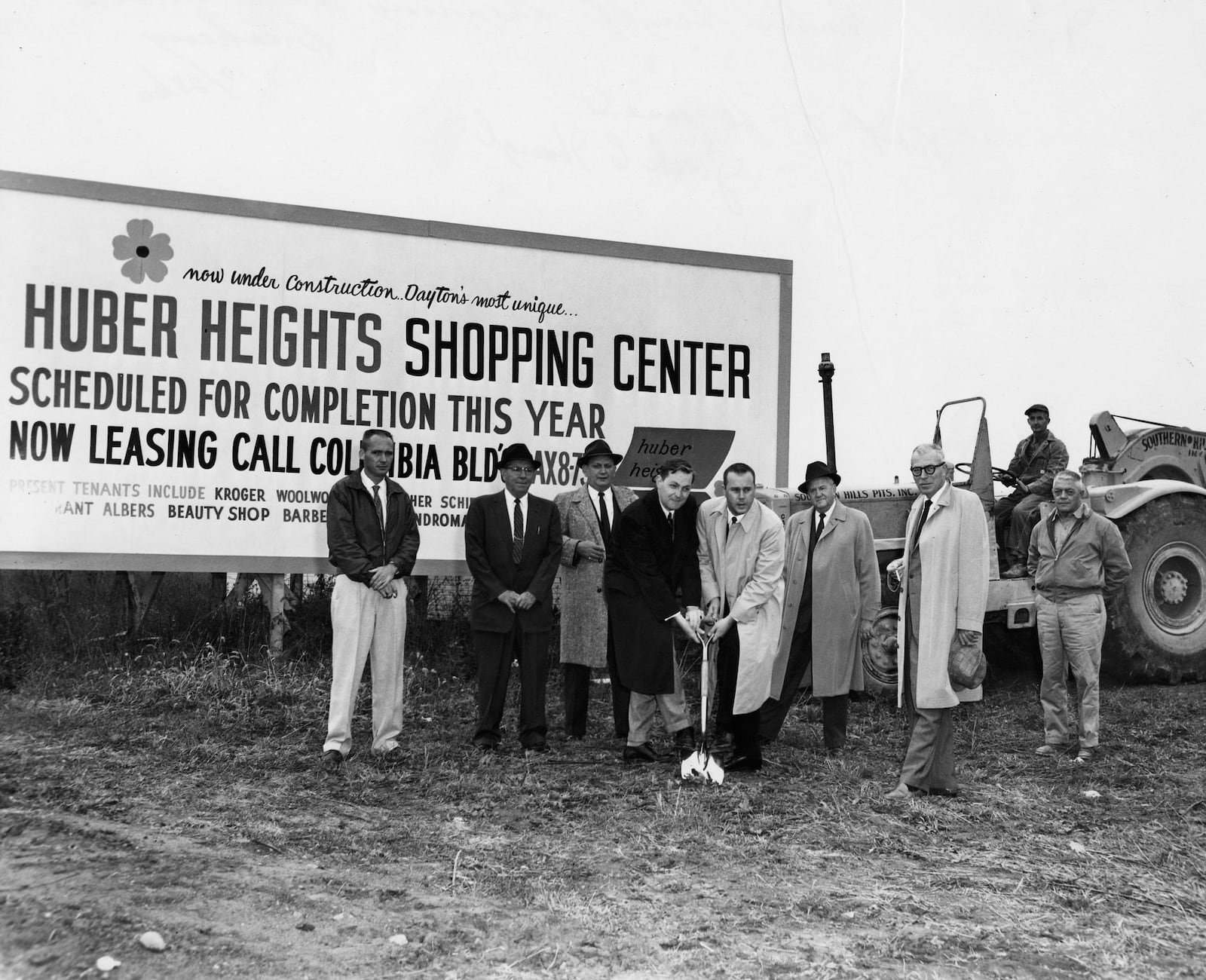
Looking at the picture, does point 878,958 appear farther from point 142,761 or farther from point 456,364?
point 456,364

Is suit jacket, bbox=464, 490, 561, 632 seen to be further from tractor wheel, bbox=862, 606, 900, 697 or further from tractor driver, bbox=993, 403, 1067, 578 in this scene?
tractor driver, bbox=993, 403, 1067, 578

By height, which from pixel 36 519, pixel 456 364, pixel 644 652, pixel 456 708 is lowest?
pixel 456 708

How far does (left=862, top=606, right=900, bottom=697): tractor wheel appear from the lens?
26.7ft

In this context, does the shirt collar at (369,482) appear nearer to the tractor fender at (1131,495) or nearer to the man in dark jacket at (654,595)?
the man in dark jacket at (654,595)

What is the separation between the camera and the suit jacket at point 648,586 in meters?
6.37

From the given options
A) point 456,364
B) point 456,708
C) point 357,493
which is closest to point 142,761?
point 357,493

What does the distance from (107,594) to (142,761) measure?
3.27 metres

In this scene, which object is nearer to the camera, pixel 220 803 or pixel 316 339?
pixel 220 803

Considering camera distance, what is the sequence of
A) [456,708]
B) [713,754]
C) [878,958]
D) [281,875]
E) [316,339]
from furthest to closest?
1. [316,339]
2. [456,708]
3. [713,754]
4. [281,875]
5. [878,958]

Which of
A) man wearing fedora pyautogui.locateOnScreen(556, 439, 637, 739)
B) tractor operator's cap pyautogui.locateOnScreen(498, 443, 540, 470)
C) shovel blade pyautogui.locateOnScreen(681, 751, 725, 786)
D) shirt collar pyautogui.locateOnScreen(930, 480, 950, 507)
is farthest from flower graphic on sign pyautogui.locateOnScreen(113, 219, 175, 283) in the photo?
shirt collar pyautogui.locateOnScreen(930, 480, 950, 507)

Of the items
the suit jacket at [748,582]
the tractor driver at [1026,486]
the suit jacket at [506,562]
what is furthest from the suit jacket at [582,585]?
the tractor driver at [1026,486]

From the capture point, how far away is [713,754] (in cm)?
684

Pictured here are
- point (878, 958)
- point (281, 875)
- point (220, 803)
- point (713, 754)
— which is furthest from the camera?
point (713, 754)

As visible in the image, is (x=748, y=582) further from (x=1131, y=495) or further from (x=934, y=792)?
(x=1131, y=495)
